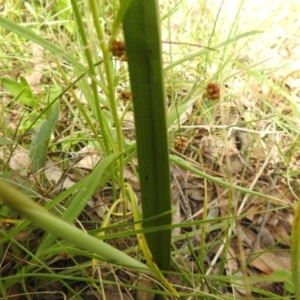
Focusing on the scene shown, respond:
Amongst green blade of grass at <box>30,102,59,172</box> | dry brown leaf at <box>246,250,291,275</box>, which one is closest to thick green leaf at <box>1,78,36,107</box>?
green blade of grass at <box>30,102,59,172</box>

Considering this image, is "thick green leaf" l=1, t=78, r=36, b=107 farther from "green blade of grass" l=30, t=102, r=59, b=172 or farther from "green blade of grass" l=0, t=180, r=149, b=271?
"green blade of grass" l=0, t=180, r=149, b=271

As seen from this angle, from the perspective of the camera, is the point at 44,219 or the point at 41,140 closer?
the point at 44,219

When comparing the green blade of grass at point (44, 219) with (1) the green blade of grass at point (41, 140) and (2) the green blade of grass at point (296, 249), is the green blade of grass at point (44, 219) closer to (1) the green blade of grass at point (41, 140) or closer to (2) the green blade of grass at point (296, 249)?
(2) the green blade of grass at point (296, 249)

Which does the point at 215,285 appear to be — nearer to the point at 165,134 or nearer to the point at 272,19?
the point at 165,134

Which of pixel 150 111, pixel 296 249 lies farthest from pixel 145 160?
pixel 296 249

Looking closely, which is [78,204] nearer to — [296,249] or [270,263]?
[296,249]

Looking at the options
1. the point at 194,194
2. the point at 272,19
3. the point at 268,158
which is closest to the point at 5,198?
the point at 194,194

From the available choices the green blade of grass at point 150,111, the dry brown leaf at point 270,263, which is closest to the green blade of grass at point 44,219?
the green blade of grass at point 150,111

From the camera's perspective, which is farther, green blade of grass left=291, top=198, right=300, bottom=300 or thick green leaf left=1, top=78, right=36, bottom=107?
thick green leaf left=1, top=78, right=36, bottom=107

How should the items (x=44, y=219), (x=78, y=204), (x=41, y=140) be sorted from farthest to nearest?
(x=41, y=140), (x=78, y=204), (x=44, y=219)
